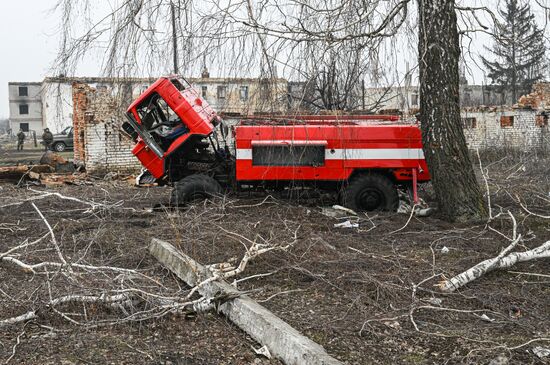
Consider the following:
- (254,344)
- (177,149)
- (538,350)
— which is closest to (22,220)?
(177,149)

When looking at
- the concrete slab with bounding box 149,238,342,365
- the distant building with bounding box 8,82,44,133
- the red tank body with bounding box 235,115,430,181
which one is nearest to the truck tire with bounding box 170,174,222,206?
the red tank body with bounding box 235,115,430,181

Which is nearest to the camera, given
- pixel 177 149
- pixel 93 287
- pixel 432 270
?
pixel 93 287

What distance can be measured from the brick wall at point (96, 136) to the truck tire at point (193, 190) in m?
9.65

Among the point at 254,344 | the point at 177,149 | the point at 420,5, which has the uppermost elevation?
the point at 420,5

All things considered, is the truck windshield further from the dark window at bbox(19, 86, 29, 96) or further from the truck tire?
the dark window at bbox(19, 86, 29, 96)

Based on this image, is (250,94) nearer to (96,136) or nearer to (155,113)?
(155,113)

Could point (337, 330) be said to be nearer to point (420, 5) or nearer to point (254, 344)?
point (254, 344)

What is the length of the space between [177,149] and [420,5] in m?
4.61

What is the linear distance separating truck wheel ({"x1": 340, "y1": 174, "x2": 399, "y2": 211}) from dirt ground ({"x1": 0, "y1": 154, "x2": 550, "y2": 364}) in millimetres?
945

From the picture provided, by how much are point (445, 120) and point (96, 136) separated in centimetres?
1349

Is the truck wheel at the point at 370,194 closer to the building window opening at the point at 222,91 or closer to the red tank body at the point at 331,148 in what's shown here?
the red tank body at the point at 331,148

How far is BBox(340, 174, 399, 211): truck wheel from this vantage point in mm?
9727

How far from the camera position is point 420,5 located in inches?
301

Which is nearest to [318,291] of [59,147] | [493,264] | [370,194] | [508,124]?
[493,264]
